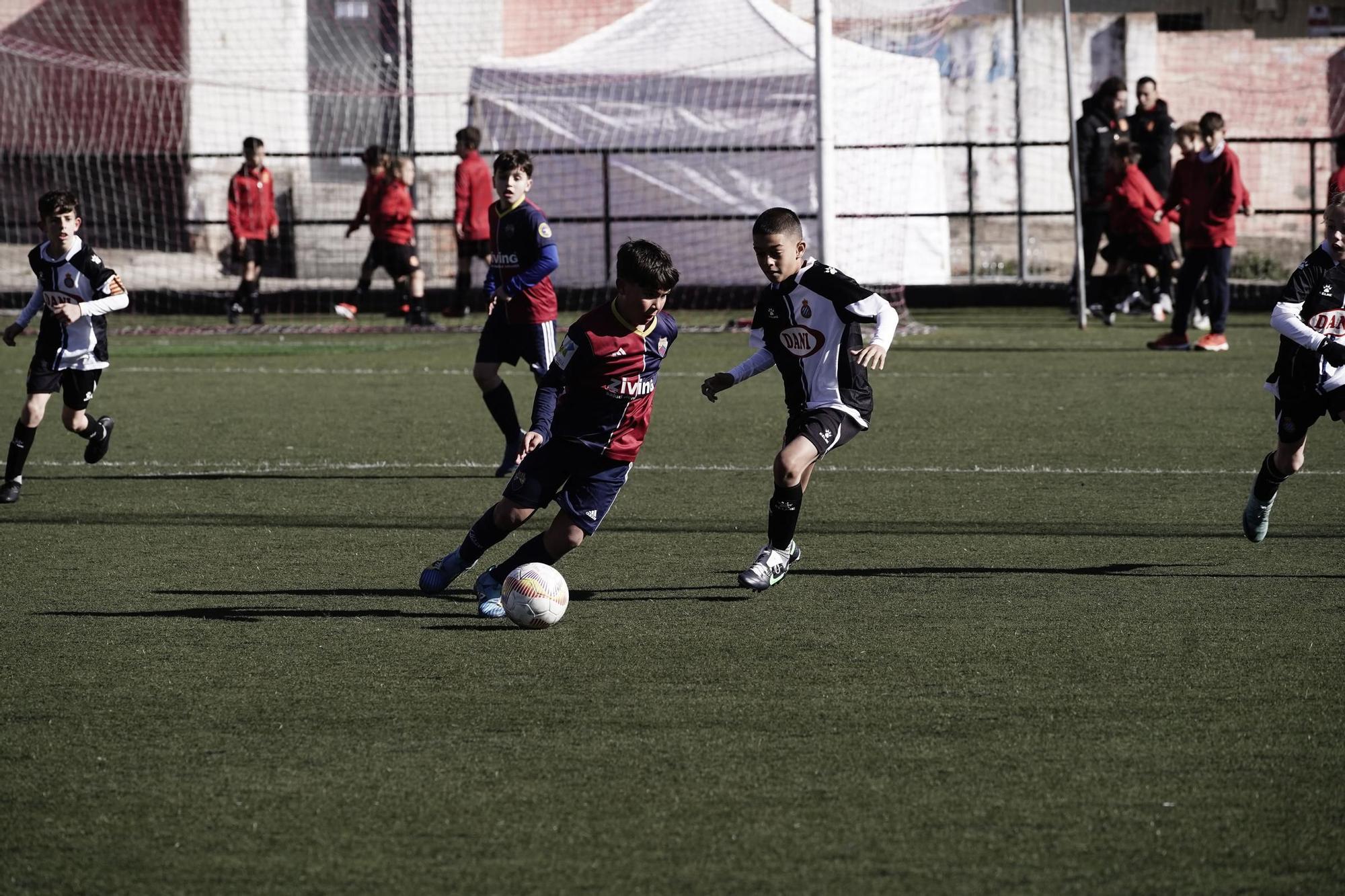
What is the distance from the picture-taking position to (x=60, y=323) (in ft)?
28.9

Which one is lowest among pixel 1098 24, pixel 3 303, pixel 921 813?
pixel 921 813

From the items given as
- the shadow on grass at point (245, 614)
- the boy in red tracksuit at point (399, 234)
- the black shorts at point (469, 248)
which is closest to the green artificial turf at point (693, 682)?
the shadow on grass at point (245, 614)

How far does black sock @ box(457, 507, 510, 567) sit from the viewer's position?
6199 millimetres

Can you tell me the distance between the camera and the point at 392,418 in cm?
1192

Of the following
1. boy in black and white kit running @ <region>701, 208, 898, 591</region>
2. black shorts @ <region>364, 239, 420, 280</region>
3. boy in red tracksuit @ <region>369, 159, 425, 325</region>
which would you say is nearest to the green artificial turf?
boy in black and white kit running @ <region>701, 208, 898, 591</region>

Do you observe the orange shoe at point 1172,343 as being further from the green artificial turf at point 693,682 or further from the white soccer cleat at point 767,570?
the white soccer cleat at point 767,570

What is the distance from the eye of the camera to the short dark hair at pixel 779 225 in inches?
258

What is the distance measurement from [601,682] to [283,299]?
18.2 m

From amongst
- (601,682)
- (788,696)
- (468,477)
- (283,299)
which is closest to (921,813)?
(788,696)

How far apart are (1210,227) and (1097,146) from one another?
4656 mm

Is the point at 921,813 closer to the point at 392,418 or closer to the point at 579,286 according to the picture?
the point at 392,418

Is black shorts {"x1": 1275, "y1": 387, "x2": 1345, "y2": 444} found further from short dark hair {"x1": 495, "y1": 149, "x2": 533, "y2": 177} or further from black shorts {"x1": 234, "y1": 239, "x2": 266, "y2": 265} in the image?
black shorts {"x1": 234, "y1": 239, "x2": 266, "y2": 265}

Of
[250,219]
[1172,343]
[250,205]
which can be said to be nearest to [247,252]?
[250,219]

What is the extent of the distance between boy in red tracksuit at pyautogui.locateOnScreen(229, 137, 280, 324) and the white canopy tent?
2.86 m
